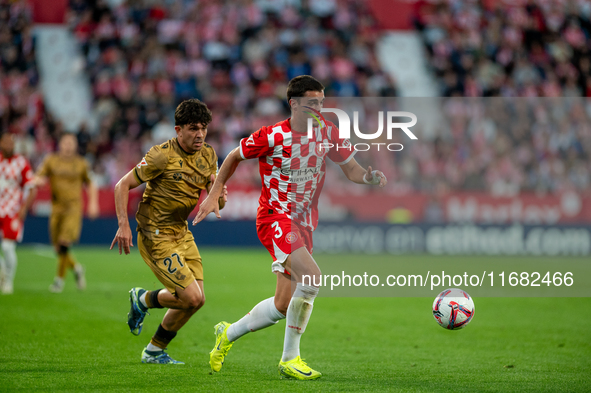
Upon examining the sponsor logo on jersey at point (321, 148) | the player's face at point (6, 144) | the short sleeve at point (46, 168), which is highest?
the player's face at point (6, 144)

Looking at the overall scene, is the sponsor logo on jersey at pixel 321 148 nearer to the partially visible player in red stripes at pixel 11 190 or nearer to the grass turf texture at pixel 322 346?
the grass turf texture at pixel 322 346

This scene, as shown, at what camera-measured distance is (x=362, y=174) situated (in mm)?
5809

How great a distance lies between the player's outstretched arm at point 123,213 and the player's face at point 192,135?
21.3 inches

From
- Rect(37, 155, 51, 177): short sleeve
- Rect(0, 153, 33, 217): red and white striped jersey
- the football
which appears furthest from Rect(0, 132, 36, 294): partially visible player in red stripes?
the football

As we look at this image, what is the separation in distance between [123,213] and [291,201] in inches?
53.7

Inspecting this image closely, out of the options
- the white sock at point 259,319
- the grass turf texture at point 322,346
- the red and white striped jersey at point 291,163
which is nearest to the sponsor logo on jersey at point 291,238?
the red and white striped jersey at point 291,163

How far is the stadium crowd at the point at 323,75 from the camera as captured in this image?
19.2 m

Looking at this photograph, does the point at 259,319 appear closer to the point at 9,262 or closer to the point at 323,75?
the point at 9,262

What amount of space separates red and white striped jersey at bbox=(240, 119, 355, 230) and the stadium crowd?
12772mm

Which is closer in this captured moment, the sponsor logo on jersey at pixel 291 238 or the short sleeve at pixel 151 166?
the sponsor logo on jersey at pixel 291 238

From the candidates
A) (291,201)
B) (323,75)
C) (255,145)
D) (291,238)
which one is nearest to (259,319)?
(291,238)

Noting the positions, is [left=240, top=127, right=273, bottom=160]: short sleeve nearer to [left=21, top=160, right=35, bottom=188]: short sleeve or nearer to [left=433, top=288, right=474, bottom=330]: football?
[left=433, top=288, right=474, bottom=330]: football

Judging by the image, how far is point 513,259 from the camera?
1717 cm

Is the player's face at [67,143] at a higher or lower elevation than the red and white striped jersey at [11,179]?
higher
